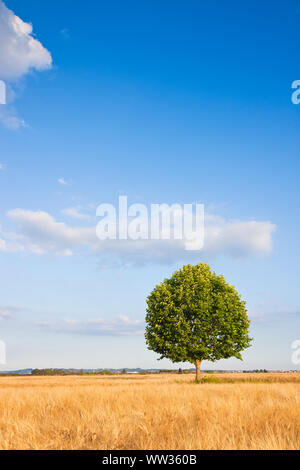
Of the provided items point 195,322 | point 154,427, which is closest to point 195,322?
point 195,322

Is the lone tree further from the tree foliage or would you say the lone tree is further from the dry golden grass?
the dry golden grass

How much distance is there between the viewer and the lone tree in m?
40.8

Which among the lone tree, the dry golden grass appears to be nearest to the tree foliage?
the lone tree

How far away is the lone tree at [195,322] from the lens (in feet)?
134

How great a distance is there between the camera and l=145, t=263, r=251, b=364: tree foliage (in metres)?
40.8

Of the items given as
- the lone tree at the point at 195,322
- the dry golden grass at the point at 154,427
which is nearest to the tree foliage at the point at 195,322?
the lone tree at the point at 195,322

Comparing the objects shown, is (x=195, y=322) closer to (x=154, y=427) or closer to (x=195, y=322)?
(x=195, y=322)

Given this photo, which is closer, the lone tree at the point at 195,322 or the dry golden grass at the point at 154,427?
the dry golden grass at the point at 154,427

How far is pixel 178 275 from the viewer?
45.0 m

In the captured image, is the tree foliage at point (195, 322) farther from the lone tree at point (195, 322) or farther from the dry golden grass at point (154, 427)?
the dry golden grass at point (154, 427)

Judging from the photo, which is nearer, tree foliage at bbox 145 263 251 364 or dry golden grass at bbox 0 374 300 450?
dry golden grass at bbox 0 374 300 450

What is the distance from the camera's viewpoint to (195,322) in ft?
134

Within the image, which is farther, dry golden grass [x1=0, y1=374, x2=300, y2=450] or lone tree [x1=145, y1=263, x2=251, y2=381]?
lone tree [x1=145, y1=263, x2=251, y2=381]
